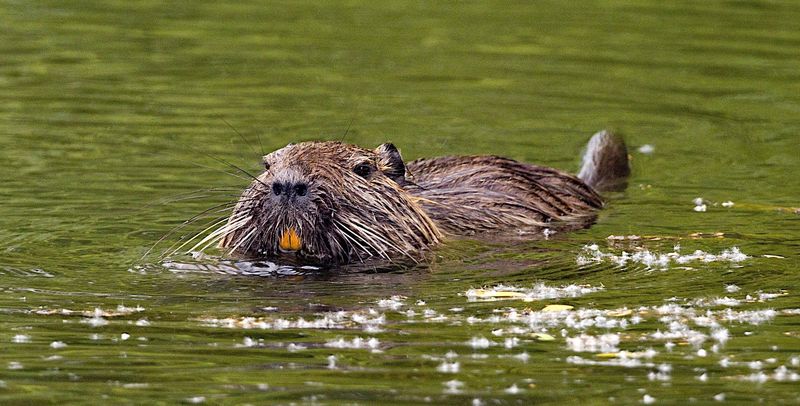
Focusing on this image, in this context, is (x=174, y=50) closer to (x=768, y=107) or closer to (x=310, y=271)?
(x=768, y=107)

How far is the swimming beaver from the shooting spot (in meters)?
7.13

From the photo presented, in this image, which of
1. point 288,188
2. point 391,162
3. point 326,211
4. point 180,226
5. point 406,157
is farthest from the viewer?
point 406,157

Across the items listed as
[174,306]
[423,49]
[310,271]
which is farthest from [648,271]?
[423,49]

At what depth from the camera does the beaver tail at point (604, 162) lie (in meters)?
9.63

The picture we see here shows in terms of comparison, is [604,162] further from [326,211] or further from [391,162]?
[326,211]

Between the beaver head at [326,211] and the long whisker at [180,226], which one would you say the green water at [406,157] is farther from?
the beaver head at [326,211]

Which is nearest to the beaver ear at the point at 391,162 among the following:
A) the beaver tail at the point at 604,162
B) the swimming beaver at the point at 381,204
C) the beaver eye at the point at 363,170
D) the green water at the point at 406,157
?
the swimming beaver at the point at 381,204

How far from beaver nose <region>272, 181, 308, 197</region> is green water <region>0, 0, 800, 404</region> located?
0.38 meters

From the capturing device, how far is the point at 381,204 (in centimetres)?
750

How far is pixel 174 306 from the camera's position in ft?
21.1

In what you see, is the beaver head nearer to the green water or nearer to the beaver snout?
the beaver snout

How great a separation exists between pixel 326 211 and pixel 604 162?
3023 millimetres

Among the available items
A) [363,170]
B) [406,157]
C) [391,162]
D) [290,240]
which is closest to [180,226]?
[290,240]

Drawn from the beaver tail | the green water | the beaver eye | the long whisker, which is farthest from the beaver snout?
the beaver tail
